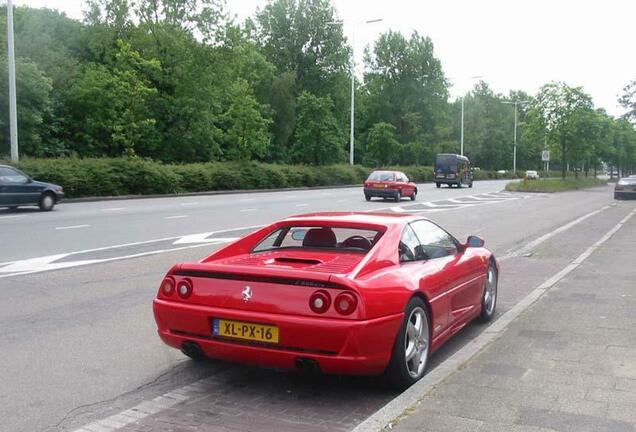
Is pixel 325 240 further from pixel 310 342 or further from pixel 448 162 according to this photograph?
pixel 448 162

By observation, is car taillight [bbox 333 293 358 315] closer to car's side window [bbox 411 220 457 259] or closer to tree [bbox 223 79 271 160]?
car's side window [bbox 411 220 457 259]

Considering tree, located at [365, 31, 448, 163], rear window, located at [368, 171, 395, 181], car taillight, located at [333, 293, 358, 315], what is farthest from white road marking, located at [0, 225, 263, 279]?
tree, located at [365, 31, 448, 163]

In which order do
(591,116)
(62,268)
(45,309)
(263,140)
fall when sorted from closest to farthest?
(45,309)
(62,268)
(591,116)
(263,140)

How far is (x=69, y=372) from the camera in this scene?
207 inches

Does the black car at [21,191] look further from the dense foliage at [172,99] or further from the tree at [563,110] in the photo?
the tree at [563,110]

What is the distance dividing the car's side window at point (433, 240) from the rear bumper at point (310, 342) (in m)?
1.25

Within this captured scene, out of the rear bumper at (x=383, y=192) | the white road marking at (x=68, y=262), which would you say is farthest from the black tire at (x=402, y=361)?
the rear bumper at (x=383, y=192)

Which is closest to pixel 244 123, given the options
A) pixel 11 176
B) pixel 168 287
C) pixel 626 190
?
pixel 626 190

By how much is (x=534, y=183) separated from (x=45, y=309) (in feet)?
136

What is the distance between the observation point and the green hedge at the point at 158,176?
91.1 ft

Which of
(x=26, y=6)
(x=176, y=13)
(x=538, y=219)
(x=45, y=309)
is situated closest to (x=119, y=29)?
(x=176, y=13)

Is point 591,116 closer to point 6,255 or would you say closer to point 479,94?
point 6,255

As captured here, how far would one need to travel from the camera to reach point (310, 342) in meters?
4.45

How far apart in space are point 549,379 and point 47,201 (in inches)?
793
